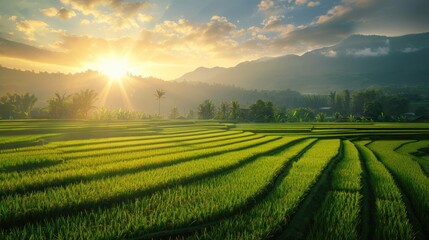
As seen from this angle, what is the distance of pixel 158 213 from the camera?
5484 millimetres

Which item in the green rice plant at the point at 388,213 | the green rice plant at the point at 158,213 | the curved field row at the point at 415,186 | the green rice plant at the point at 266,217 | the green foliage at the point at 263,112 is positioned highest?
the green foliage at the point at 263,112

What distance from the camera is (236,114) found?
79875 millimetres

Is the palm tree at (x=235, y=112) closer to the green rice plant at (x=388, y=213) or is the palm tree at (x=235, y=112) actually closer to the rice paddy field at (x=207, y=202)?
the rice paddy field at (x=207, y=202)

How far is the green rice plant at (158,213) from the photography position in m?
4.42

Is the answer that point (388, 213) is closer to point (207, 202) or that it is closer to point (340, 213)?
point (340, 213)

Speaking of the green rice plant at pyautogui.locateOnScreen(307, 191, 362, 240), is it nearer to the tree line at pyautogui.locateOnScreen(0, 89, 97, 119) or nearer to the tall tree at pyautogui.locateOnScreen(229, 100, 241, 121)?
the tree line at pyautogui.locateOnScreen(0, 89, 97, 119)

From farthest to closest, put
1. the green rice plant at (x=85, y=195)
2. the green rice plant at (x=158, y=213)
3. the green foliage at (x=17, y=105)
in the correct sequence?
the green foliage at (x=17, y=105), the green rice plant at (x=85, y=195), the green rice plant at (x=158, y=213)

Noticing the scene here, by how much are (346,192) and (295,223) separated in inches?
121

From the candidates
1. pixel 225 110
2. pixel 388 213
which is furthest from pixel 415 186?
pixel 225 110

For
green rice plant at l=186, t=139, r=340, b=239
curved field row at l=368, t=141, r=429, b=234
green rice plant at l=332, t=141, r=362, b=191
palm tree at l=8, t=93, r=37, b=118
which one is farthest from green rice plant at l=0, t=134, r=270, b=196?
palm tree at l=8, t=93, r=37, b=118

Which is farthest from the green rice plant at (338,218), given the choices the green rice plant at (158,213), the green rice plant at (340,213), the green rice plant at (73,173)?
the green rice plant at (73,173)

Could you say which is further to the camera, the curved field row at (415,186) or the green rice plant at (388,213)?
the curved field row at (415,186)

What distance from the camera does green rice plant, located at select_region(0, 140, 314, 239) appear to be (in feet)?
14.5

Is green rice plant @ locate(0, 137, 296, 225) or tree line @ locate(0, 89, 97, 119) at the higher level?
tree line @ locate(0, 89, 97, 119)
